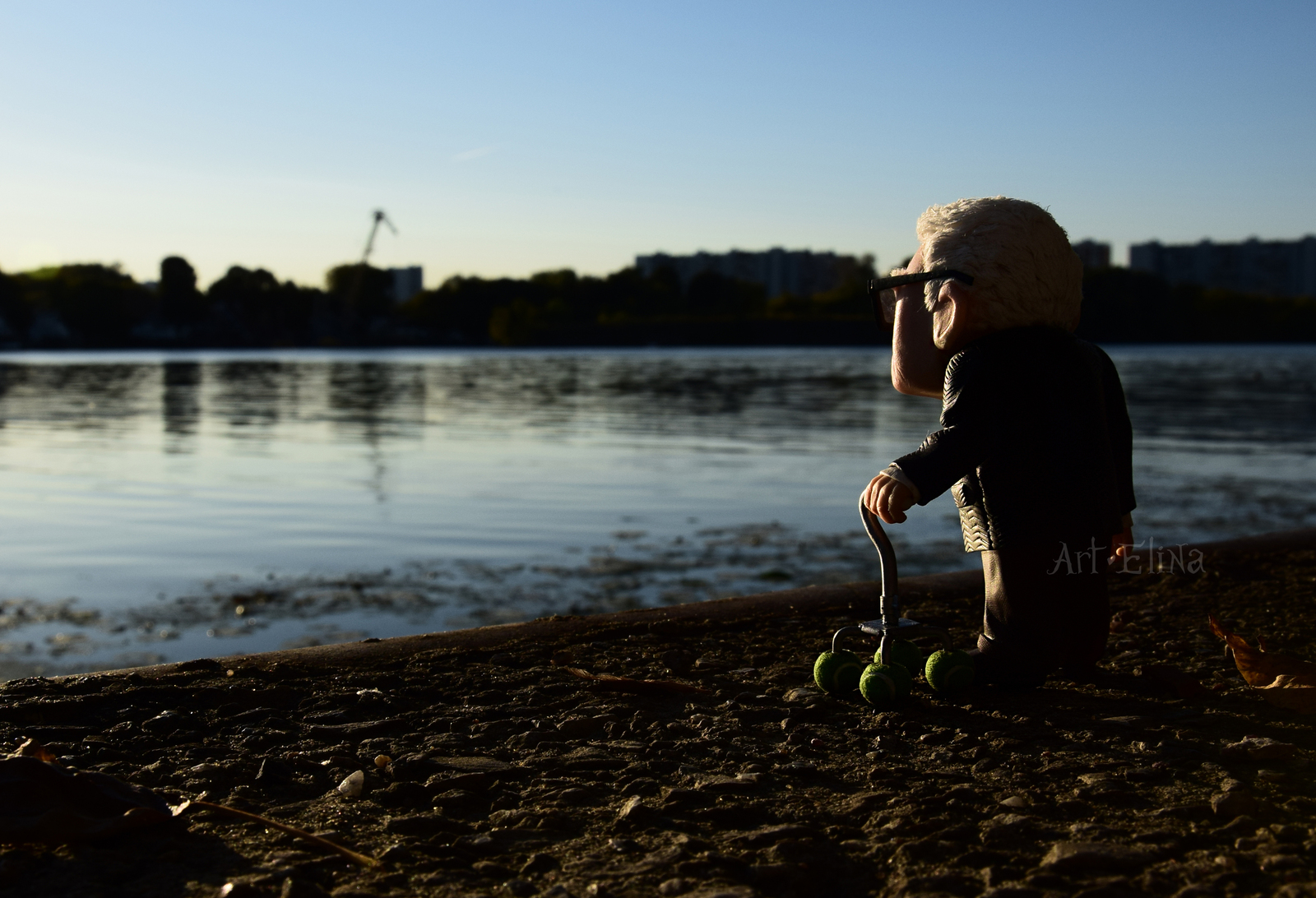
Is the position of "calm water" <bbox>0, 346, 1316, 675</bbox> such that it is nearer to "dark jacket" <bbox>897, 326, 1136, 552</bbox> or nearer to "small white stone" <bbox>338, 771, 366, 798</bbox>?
"small white stone" <bbox>338, 771, 366, 798</bbox>

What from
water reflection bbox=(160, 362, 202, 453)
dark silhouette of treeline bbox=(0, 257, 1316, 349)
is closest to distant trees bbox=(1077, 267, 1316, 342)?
dark silhouette of treeline bbox=(0, 257, 1316, 349)

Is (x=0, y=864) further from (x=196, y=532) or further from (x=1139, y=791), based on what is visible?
(x=196, y=532)

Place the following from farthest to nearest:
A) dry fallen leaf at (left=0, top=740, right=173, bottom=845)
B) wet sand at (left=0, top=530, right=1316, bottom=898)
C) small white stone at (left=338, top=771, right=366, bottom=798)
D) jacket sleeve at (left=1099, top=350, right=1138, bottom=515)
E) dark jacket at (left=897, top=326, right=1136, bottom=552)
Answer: jacket sleeve at (left=1099, top=350, right=1138, bottom=515), dark jacket at (left=897, top=326, right=1136, bottom=552), small white stone at (left=338, top=771, right=366, bottom=798), dry fallen leaf at (left=0, top=740, right=173, bottom=845), wet sand at (left=0, top=530, right=1316, bottom=898)

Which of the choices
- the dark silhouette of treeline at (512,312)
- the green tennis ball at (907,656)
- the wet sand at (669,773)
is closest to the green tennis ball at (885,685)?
the wet sand at (669,773)

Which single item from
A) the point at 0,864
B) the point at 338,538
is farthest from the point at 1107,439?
the point at 338,538

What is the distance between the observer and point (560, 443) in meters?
13.7

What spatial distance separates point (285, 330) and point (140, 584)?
406 feet

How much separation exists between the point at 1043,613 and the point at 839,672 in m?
0.58

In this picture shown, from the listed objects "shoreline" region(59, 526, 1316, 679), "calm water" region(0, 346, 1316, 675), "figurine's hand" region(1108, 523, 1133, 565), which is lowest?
"calm water" region(0, 346, 1316, 675)

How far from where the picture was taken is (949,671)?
281cm

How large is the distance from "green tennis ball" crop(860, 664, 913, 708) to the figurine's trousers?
0.32 m

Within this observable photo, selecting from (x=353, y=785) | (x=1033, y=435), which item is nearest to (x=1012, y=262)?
(x=1033, y=435)

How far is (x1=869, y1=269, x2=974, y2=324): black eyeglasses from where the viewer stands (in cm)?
290

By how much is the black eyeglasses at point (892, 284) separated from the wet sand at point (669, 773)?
3.55 feet
